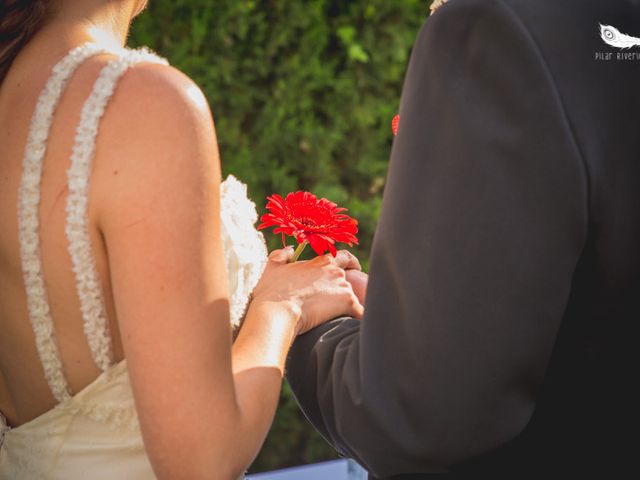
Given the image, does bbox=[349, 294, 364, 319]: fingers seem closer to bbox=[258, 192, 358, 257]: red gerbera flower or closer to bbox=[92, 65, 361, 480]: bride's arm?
bbox=[258, 192, 358, 257]: red gerbera flower

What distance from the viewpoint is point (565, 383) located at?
144 cm

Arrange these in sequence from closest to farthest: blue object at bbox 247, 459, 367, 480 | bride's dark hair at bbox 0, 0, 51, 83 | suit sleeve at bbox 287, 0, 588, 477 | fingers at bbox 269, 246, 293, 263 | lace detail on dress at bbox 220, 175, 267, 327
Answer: suit sleeve at bbox 287, 0, 588, 477
bride's dark hair at bbox 0, 0, 51, 83
lace detail on dress at bbox 220, 175, 267, 327
fingers at bbox 269, 246, 293, 263
blue object at bbox 247, 459, 367, 480

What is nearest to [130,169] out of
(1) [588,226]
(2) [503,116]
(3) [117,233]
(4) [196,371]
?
(3) [117,233]

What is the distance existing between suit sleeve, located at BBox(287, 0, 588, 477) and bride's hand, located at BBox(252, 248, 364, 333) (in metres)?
0.43

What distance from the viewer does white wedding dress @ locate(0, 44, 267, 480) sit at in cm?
148

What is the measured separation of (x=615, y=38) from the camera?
1373 millimetres

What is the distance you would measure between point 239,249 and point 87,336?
1.43ft

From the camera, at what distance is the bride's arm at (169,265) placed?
141 centimetres

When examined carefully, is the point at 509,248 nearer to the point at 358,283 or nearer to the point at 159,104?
the point at 159,104

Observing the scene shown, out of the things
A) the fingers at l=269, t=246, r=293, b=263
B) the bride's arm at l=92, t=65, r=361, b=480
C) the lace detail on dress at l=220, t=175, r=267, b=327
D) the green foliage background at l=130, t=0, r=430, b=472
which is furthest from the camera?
the green foliage background at l=130, t=0, r=430, b=472

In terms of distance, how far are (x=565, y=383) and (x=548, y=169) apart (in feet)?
1.30

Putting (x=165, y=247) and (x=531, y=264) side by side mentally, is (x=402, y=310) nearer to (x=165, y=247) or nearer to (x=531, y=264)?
(x=531, y=264)

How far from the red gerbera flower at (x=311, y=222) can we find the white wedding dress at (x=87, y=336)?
108mm

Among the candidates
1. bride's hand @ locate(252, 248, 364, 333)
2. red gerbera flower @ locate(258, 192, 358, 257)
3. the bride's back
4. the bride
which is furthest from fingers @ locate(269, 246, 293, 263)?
the bride's back
